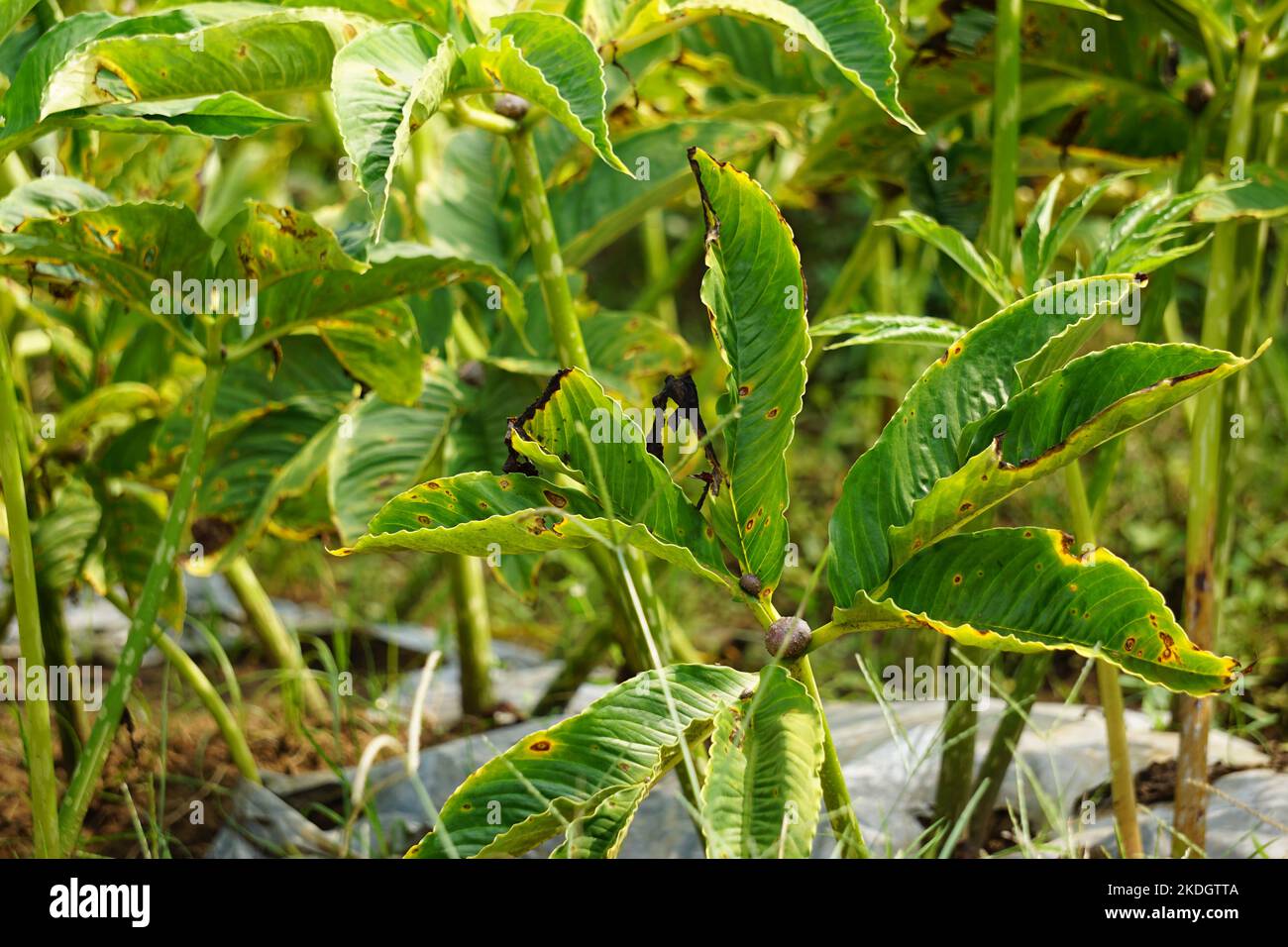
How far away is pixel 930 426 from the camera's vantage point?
2.66 ft

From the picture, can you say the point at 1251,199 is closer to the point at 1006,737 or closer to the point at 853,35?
the point at 853,35

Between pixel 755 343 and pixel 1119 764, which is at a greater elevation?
pixel 755 343

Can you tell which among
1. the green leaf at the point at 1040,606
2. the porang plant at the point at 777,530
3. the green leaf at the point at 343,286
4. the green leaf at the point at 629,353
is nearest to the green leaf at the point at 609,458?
the porang plant at the point at 777,530

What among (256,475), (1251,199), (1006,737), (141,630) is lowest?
(1006,737)

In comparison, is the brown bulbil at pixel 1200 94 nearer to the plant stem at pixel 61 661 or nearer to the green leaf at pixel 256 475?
the green leaf at pixel 256 475

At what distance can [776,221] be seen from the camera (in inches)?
31.1

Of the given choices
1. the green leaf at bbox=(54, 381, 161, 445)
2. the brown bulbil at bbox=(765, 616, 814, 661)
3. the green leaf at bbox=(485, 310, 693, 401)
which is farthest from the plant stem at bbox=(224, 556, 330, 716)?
the brown bulbil at bbox=(765, 616, 814, 661)

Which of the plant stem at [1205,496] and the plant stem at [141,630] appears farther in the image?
the plant stem at [1205,496]

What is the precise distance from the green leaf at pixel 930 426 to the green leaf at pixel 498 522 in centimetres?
9

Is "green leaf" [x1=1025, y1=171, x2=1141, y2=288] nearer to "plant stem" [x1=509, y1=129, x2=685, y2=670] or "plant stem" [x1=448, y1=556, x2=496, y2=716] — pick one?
"plant stem" [x1=509, y1=129, x2=685, y2=670]

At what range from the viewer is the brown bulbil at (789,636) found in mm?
758

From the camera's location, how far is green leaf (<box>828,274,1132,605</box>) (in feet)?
2.64

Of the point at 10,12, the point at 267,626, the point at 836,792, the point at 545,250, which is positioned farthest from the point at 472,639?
the point at 10,12

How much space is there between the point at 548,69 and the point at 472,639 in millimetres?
892
